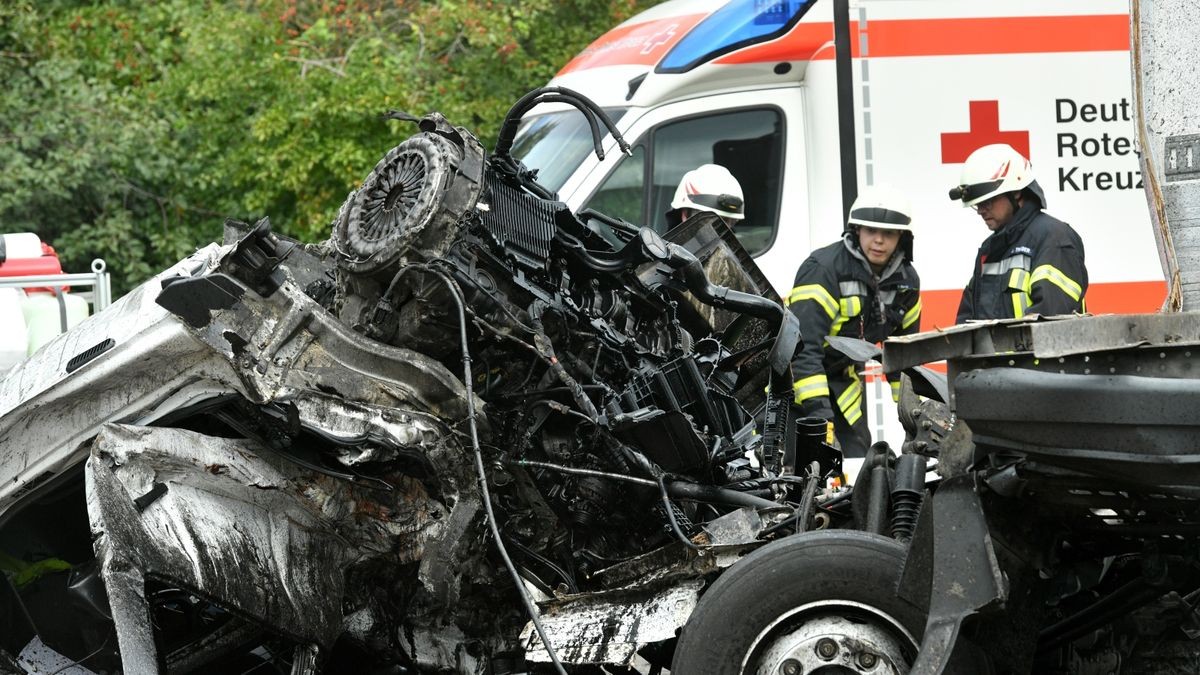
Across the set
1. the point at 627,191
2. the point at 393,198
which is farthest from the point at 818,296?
the point at 393,198

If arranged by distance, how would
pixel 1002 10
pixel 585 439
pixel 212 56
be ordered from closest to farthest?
1. pixel 585 439
2. pixel 1002 10
3. pixel 212 56

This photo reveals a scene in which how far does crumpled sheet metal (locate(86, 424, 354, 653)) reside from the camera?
Result: 13.8 ft

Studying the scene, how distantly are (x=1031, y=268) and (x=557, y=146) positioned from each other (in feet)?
8.27

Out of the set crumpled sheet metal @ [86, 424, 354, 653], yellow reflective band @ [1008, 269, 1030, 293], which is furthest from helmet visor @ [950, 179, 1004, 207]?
crumpled sheet metal @ [86, 424, 354, 653]

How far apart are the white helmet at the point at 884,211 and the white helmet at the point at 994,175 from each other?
11.0 inches

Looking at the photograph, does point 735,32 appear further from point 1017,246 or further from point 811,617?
point 811,617

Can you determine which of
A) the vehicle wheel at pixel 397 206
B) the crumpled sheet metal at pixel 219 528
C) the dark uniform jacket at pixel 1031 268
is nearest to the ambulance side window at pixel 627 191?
the dark uniform jacket at pixel 1031 268

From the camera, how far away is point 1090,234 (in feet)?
25.8

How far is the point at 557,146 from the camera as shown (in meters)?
8.02

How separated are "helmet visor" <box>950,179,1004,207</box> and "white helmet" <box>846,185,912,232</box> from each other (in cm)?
24

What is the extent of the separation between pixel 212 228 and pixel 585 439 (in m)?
9.14

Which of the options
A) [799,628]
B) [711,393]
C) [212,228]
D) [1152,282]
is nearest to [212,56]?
[212,228]

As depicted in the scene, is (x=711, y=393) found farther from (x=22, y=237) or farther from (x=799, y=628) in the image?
(x=22, y=237)

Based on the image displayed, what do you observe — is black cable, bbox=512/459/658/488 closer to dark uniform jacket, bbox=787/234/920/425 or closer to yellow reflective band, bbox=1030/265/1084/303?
dark uniform jacket, bbox=787/234/920/425
